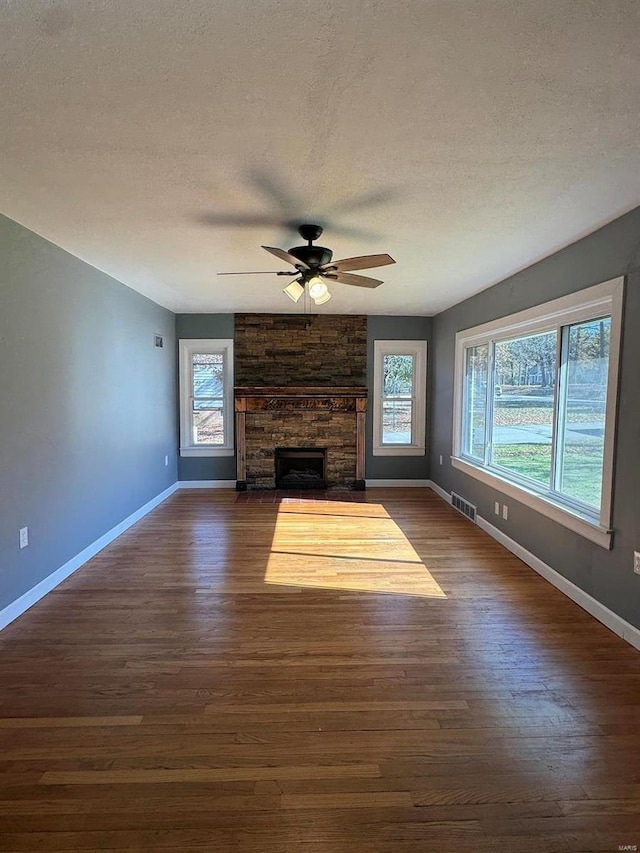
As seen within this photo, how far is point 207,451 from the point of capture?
6.45 meters

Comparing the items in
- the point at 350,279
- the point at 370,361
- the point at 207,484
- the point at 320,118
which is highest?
the point at 320,118

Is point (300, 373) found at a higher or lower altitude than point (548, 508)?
higher

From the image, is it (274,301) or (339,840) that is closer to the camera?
(339,840)

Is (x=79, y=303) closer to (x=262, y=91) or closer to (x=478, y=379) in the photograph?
(x=262, y=91)

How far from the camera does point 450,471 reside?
566cm

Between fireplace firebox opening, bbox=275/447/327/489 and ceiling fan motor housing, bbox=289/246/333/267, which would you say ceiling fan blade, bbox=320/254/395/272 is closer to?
ceiling fan motor housing, bbox=289/246/333/267

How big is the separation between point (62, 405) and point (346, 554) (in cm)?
256

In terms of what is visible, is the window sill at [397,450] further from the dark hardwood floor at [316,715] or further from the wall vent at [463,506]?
the dark hardwood floor at [316,715]

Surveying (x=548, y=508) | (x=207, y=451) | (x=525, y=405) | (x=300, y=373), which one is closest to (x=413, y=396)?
(x=300, y=373)

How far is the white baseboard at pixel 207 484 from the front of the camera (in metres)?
6.45

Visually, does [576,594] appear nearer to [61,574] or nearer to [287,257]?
[287,257]

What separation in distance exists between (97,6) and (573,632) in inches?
137

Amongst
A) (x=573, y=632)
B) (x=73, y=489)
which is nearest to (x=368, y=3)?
(x=573, y=632)

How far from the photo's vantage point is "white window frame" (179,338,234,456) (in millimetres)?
6324
